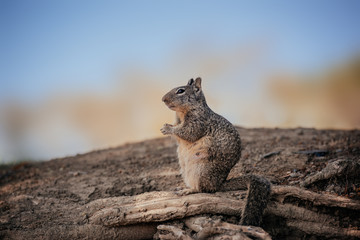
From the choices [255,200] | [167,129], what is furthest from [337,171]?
[167,129]

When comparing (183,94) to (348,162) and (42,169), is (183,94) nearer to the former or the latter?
(348,162)

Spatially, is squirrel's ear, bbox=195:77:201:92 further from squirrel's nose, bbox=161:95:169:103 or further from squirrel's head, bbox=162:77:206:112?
squirrel's nose, bbox=161:95:169:103

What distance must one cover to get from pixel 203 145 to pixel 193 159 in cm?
29

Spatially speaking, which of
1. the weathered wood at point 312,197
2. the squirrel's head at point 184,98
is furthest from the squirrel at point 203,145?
the weathered wood at point 312,197

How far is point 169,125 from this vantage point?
240 inches

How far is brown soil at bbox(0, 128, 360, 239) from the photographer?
6.49 metres

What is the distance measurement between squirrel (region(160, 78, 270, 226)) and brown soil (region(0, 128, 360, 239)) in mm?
1047

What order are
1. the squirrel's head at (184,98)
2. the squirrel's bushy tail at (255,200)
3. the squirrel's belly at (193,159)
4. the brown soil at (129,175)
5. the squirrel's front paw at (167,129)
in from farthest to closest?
the brown soil at (129,175), the squirrel's head at (184,98), the squirrel's front paw at (167,129), the squirrel's belly at (193,159), the squirrel's bushy tail at (255,200)

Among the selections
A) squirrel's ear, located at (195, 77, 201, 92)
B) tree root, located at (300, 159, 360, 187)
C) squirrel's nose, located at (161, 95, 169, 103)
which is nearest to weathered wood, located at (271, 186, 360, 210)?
tree root, located at (300, 159, 360, 187)

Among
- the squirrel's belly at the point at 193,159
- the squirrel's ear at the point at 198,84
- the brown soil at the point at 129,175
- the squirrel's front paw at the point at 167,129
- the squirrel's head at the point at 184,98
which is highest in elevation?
the squirrel's ear at the point at 198,84

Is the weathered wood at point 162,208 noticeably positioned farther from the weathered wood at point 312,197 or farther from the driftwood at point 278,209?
the weathered wood at point 312,197

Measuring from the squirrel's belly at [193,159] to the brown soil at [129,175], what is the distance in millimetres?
1399

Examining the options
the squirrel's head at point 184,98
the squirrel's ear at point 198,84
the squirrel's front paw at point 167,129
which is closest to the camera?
the squirrel's front paw at point 167,129

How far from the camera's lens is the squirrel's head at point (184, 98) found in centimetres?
612
